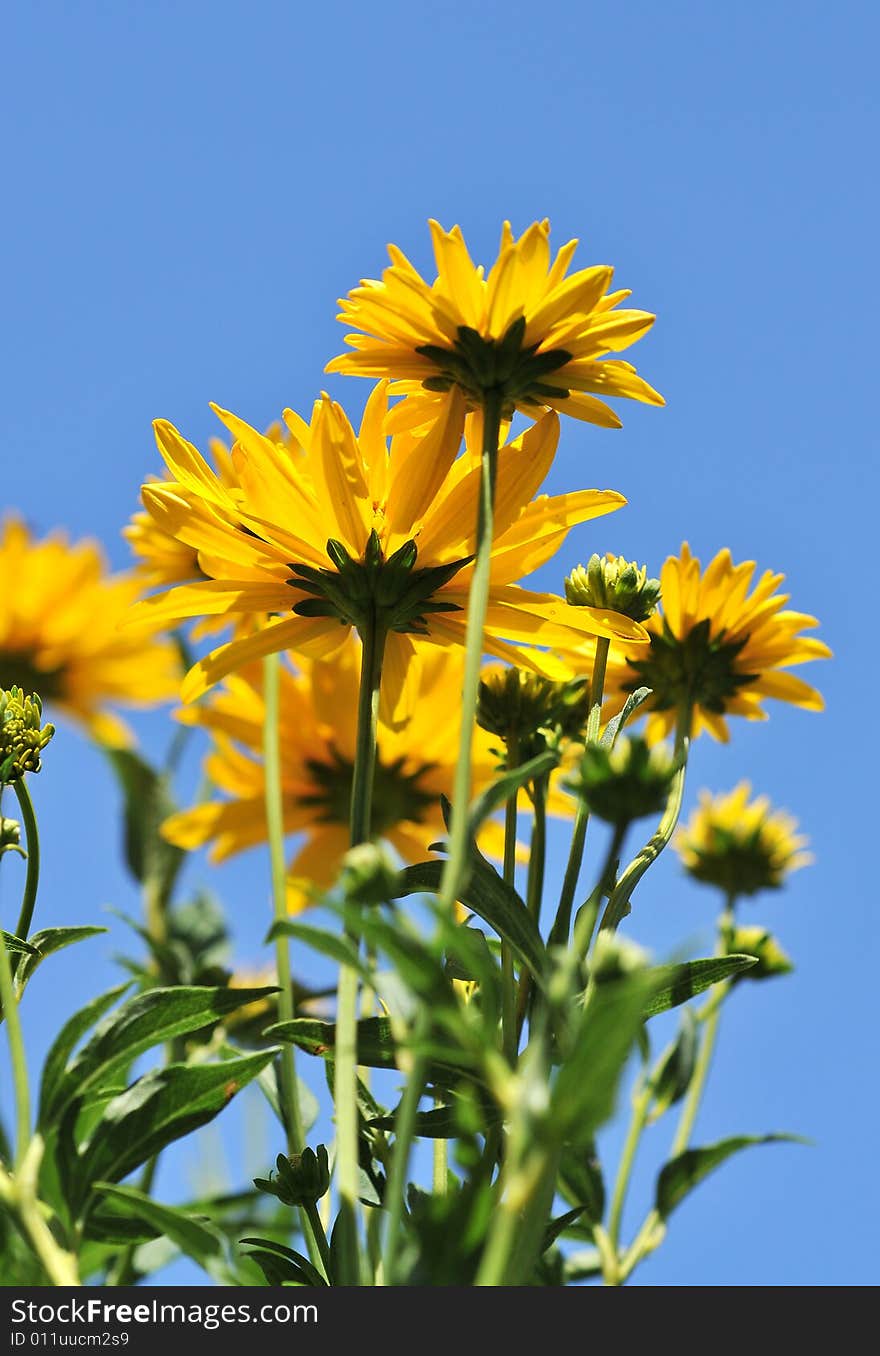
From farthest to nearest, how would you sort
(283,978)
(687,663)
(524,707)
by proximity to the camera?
(687,663) → (524,707) → (283,978)

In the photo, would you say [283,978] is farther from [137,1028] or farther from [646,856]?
[646,856]

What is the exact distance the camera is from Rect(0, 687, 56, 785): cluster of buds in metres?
1.04

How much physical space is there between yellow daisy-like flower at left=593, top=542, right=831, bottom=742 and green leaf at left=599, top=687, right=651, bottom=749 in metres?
0.19

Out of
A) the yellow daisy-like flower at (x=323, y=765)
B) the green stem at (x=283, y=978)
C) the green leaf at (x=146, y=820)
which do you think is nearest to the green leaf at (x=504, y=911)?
the green stem at (x=283, y=978)

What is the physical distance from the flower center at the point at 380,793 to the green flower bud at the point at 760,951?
406 mm

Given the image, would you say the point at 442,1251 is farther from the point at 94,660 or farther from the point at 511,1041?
the point at 94,660

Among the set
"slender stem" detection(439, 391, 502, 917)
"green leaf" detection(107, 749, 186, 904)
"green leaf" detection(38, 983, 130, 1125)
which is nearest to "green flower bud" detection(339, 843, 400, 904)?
"slender stem" detection(439, 391, 502, 917)

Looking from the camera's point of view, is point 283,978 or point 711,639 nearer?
point 283,978

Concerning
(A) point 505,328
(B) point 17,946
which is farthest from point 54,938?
(A) point 505,328

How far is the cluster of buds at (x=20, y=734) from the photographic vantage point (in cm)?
104

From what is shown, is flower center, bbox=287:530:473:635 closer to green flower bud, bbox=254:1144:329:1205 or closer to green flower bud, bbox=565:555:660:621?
green flower bud, bbox=565:555:660:621

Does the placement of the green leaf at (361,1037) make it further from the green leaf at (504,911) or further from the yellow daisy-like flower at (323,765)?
the yellow daisy-like flower at (323,765)

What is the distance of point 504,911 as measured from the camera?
0.95 meters

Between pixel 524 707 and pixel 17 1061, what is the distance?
1.85 ft
